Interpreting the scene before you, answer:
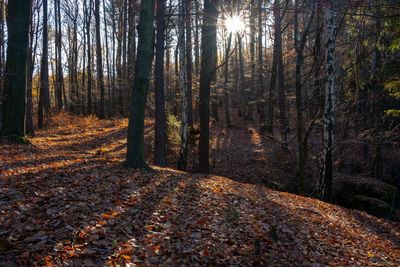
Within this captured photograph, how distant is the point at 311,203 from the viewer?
34.6ft

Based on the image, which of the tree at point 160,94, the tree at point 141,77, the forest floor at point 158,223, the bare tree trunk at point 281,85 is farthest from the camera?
the bare tree trunk at point 281,85

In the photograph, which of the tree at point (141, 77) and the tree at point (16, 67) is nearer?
the tree at point (141, 77)

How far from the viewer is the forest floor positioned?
15.2 feet

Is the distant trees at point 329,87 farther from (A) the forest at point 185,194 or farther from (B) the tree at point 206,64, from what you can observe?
(B) the tree at point 206,64

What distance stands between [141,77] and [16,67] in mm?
4744

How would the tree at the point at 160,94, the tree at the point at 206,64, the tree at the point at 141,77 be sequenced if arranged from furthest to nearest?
the tree at the point at 160,94, the tree at the point at 206,64, the tree at the point at 141,77

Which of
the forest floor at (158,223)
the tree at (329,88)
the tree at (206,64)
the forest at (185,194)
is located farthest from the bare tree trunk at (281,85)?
the forest floor at (158,223)

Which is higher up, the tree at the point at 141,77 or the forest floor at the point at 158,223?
the tree at the point at 141,77

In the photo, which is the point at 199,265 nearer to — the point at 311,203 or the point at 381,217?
the point at 311,203

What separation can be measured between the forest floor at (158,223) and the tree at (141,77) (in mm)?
786

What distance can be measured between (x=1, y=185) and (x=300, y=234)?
223 inches

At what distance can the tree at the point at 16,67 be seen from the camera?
10.7m

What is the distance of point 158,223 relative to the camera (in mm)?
6059

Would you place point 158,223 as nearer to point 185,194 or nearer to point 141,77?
point 185,194
